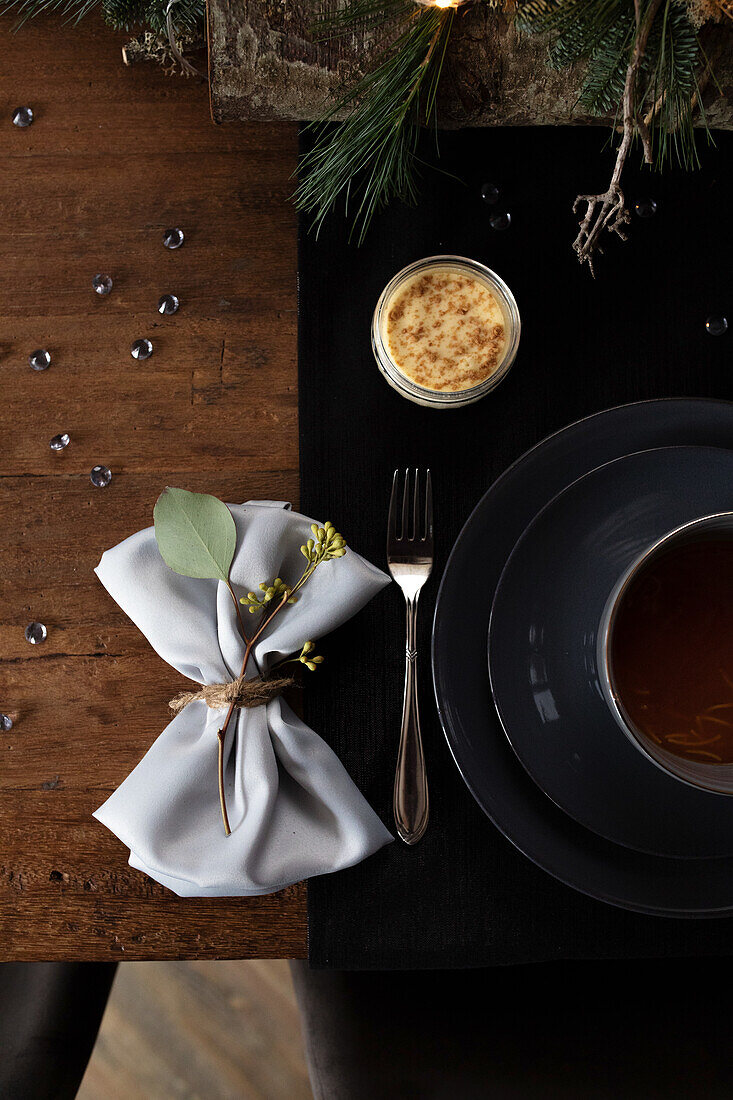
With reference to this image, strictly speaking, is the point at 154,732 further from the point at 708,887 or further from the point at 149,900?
the point at 708,887

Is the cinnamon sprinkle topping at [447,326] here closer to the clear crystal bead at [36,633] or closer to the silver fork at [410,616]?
the silver fork at [410,616]

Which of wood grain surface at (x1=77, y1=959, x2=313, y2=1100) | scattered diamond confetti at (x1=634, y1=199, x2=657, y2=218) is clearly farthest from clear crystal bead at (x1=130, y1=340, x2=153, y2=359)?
wood grain surface at (x1=77, y1=959, x2=313, y2=1100)

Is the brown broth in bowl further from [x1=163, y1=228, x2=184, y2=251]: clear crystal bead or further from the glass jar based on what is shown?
[x1=163, y1=228, x2=184, y2=251]: clear crystal bead

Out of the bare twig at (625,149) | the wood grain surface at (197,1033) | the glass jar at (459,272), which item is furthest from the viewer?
the wood grain surface at (197,1033)

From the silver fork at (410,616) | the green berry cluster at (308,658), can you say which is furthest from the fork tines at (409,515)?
the green berry cluster at (308,658)

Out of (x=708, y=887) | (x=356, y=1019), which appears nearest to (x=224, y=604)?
(x=708, y=887)

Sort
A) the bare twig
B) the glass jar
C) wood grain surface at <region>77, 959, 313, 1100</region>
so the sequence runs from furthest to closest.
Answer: wood grain surface at <region>77, 959, 313, 1100</region> → the glass jar → the bare twig
